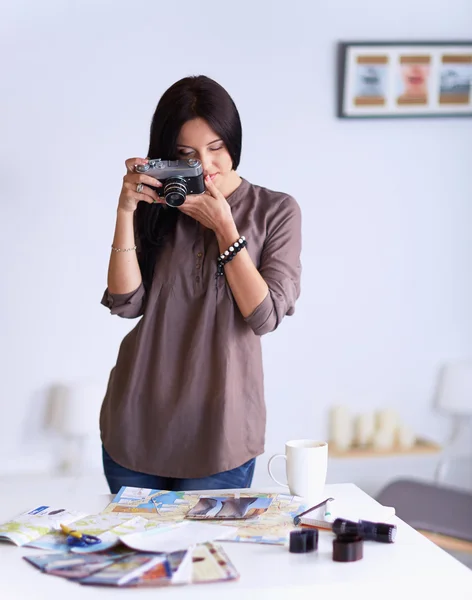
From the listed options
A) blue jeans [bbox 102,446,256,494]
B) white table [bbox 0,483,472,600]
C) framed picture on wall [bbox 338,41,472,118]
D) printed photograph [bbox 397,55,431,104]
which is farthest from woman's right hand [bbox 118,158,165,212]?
printed photograph [bbox 397,55,431,104]

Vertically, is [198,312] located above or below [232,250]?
below

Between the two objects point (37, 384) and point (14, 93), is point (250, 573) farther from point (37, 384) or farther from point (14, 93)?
point (14, 93)

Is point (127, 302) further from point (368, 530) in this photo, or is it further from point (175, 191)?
point (368, 530)

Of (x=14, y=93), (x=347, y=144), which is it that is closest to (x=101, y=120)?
(x=14, y=93)

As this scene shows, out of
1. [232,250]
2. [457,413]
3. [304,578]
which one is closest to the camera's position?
[304,578]

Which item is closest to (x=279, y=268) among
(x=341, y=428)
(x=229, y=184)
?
(x=229, y=184)

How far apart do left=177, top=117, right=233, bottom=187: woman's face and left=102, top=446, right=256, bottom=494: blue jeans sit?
0.54 metres

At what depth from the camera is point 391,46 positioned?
2.72 meters

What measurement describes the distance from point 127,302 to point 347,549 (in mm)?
705

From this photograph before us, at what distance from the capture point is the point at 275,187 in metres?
2.73

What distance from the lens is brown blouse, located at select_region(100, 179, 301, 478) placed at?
4.56ft

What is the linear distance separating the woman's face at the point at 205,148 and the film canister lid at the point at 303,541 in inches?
28.7

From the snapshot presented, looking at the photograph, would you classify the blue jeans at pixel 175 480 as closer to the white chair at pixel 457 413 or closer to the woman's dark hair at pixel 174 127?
the woman's dark hair at pixel 174 127

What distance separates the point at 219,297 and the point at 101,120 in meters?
1.40
